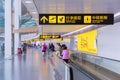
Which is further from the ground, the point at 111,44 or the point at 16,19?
the point at 16,19

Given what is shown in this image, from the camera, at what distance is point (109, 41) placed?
18.6 metres

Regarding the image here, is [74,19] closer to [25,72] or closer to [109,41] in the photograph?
[25,72]

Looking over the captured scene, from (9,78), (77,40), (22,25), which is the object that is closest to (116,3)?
(9,78)

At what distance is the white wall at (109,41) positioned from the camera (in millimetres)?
16375

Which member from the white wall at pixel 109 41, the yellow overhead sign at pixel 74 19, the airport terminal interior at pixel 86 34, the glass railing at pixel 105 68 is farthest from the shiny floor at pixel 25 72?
the white wall at pixel 109 41

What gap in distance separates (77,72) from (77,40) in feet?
75.0

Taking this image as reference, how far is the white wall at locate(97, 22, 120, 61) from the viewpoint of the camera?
1638 cm

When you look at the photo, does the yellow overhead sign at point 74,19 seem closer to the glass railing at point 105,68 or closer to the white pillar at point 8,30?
the glass railing at point 105,68

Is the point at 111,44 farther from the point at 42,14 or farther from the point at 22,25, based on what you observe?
the point at 22,25

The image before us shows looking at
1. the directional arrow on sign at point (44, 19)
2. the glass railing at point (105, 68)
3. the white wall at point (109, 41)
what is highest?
the directional arrow on sign at point (44, 19)

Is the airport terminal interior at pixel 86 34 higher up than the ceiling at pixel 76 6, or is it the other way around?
the ceiling at pixel 76 6

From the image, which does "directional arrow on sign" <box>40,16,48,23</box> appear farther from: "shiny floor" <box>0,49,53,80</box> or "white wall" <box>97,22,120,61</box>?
"white wall" <box>97,22,120,61</box>

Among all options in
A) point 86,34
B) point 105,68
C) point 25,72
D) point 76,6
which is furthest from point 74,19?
point 86,34

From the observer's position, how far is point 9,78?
12.3m
